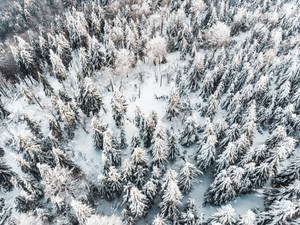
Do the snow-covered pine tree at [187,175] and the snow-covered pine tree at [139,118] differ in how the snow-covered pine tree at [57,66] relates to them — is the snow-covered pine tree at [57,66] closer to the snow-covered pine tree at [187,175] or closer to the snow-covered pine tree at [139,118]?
the snow-covered pine tree at [139,118]

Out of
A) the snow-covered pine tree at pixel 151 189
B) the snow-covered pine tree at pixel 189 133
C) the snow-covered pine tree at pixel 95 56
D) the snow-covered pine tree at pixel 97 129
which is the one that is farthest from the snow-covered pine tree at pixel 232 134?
the snow-covered pine tree at pixel 95 56

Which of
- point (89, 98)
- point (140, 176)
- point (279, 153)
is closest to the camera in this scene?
point (279, 153)

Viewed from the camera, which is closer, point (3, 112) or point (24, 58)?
point (3, 112)

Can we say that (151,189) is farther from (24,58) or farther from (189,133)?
(24,58)

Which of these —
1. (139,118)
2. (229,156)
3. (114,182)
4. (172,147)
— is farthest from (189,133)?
(114,182)

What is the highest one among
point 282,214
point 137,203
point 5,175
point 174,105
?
point 282,214

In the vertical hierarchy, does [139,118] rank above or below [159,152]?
below
